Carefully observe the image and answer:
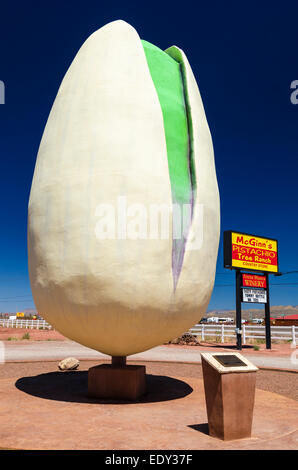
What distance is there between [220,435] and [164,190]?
3483 mm

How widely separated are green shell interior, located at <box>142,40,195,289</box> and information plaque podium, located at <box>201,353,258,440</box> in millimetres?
1701

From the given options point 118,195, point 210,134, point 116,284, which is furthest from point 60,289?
point 210,134

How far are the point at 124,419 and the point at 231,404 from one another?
1.65 m

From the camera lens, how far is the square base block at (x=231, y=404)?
5.07m

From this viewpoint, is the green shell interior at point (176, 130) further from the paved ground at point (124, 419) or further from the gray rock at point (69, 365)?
the gray rock at point (69, 365)

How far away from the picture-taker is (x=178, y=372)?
38.4ft

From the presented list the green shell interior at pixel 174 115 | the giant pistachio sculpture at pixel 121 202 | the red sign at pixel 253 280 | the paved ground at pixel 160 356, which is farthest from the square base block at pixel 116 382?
the red sign at pixel 253 280

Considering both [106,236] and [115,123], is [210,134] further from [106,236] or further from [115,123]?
[106,236]

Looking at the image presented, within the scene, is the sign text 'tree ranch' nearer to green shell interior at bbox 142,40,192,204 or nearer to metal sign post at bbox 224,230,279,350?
metal sign post at bbox 224,230,279,350

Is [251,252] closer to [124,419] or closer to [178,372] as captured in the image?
[178,372]

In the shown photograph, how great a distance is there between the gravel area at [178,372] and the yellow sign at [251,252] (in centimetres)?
950

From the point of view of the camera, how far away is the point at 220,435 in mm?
5094

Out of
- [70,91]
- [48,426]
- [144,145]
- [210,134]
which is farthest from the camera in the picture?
[210,134]
